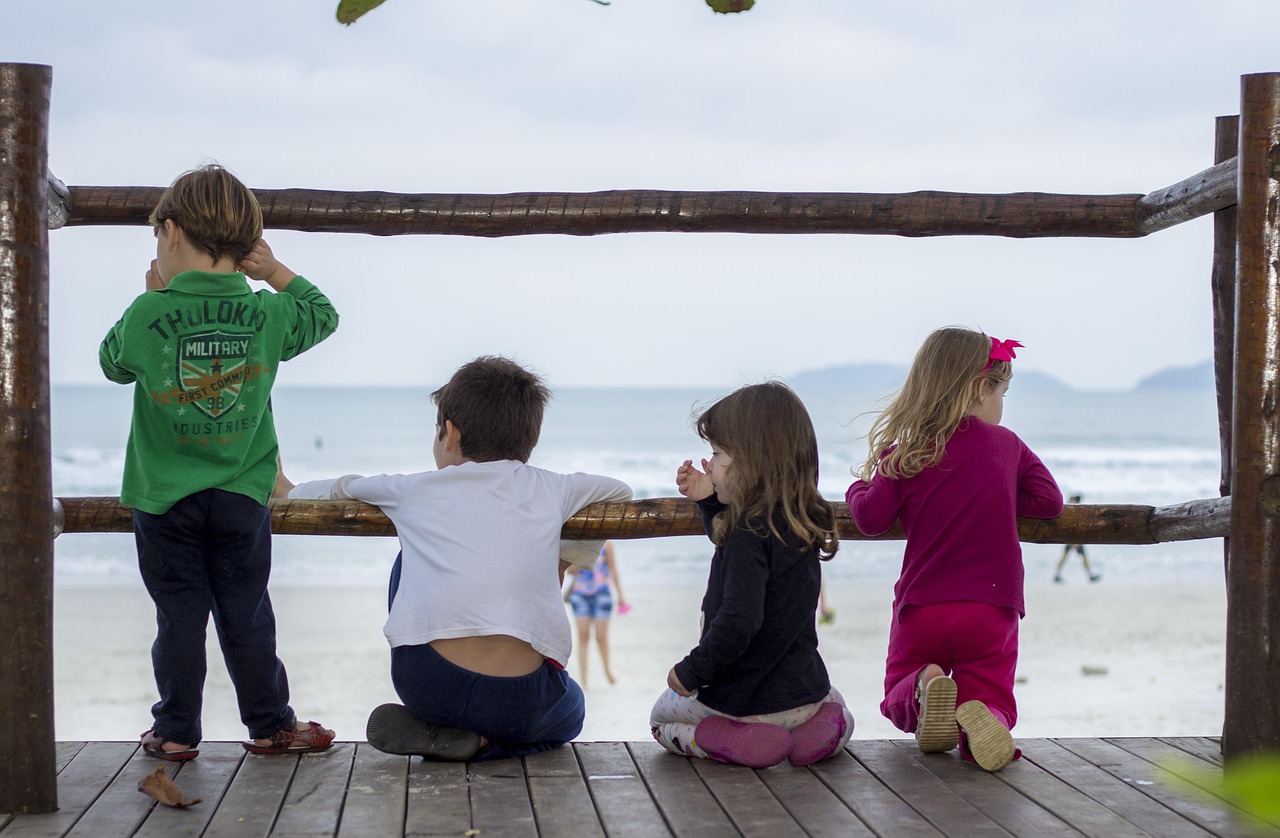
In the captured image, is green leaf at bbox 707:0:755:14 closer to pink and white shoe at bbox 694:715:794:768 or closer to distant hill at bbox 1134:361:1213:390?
pink and white shoe at bbox 694:715:794:768

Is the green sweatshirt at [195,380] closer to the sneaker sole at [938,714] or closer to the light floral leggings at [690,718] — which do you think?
the light floral leggings at [690,718]

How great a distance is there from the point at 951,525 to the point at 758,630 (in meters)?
0.53

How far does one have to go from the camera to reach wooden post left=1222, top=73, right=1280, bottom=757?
241cm

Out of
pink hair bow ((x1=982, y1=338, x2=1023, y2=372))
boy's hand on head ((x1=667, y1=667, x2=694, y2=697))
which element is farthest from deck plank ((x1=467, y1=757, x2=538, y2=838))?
pink hair bow ((x1=982, y1=338, x2=1023, y2=372))

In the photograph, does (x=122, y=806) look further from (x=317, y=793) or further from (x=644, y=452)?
(x=644, y=452)

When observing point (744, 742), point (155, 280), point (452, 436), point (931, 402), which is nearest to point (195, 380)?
point (155, 280)

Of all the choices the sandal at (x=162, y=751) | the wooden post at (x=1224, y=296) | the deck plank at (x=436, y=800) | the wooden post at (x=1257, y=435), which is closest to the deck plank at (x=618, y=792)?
the deck plank at (x=436, y=800)

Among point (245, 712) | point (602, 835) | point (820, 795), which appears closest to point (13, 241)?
point (245, 712)

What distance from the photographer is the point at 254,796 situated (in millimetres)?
2338

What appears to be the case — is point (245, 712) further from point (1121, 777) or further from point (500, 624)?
point (1121, 777)

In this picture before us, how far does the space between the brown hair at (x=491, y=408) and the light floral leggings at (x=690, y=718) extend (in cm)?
63

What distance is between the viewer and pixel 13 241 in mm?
2180

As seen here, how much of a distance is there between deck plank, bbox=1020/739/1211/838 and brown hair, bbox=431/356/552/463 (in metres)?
1.31

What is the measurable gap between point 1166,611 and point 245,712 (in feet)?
39.0
